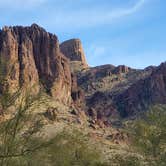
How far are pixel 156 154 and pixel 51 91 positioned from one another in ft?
409

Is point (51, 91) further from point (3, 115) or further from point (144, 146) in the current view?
point (3, 115)

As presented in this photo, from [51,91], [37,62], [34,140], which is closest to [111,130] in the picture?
[51,91]

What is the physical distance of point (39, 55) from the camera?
183500 millimetres

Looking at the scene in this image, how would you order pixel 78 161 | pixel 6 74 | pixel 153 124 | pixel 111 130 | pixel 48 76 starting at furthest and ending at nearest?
pixel 48 76 < pixel 111 130 < pixel 78 161 < pixel 153 124 < pixel 6 74

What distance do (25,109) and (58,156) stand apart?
17.3 meters

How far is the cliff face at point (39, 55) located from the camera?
6691 inches

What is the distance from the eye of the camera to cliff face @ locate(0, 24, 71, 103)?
170m

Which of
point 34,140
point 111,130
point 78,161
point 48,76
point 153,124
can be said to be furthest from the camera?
point 48,76

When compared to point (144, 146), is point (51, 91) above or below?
above

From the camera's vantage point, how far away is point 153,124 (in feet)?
135

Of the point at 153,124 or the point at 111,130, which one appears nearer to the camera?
the point at 153,124

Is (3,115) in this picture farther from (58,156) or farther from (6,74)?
(58,156)

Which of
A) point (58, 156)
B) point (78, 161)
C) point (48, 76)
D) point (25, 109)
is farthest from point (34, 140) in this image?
point (48, 76)

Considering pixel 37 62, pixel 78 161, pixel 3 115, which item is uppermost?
pixel 37 62
